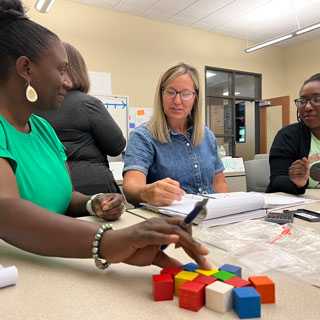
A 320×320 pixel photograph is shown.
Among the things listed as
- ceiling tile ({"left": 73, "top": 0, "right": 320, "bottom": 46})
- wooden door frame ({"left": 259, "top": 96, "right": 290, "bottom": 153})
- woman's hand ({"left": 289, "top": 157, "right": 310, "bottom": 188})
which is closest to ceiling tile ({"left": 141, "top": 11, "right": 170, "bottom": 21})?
ceiling tile ({"left": 73, "top": 0, "right": 320, "bottom": 46})

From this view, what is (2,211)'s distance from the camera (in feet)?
1.77

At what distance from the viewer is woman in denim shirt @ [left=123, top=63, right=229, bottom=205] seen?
1.30 m

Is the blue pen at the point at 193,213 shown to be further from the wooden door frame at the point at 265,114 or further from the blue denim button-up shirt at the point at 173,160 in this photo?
the wooden door frame at the point at 265,114

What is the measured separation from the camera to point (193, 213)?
0.45 m

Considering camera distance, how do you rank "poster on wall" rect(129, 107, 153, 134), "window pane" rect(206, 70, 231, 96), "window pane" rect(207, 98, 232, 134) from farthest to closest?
"window pane" rect(207, 98, 232, 134) < "window pane" rect(206, 70, 231, 96) < "poster on wall" rect(129, 107, 153, 134)

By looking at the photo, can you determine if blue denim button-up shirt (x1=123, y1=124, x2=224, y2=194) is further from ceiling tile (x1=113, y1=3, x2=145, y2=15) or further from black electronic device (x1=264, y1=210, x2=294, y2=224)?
ceiling tile (x1=113, y1=3, x2=145, y2=15)

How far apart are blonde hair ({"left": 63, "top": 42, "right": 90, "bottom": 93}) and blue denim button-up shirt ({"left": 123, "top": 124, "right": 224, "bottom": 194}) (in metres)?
0.39

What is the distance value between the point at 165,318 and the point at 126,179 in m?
0.84

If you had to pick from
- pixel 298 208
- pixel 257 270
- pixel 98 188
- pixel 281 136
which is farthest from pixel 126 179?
pixel 281 136

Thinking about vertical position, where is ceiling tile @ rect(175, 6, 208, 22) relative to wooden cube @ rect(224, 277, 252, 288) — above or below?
above

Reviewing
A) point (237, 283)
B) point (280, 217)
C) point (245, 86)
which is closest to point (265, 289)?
point (237, 283)

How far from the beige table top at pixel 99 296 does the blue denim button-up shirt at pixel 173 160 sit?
2.42 feet

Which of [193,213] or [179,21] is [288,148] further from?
[179,21]

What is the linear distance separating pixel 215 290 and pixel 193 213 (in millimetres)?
110
